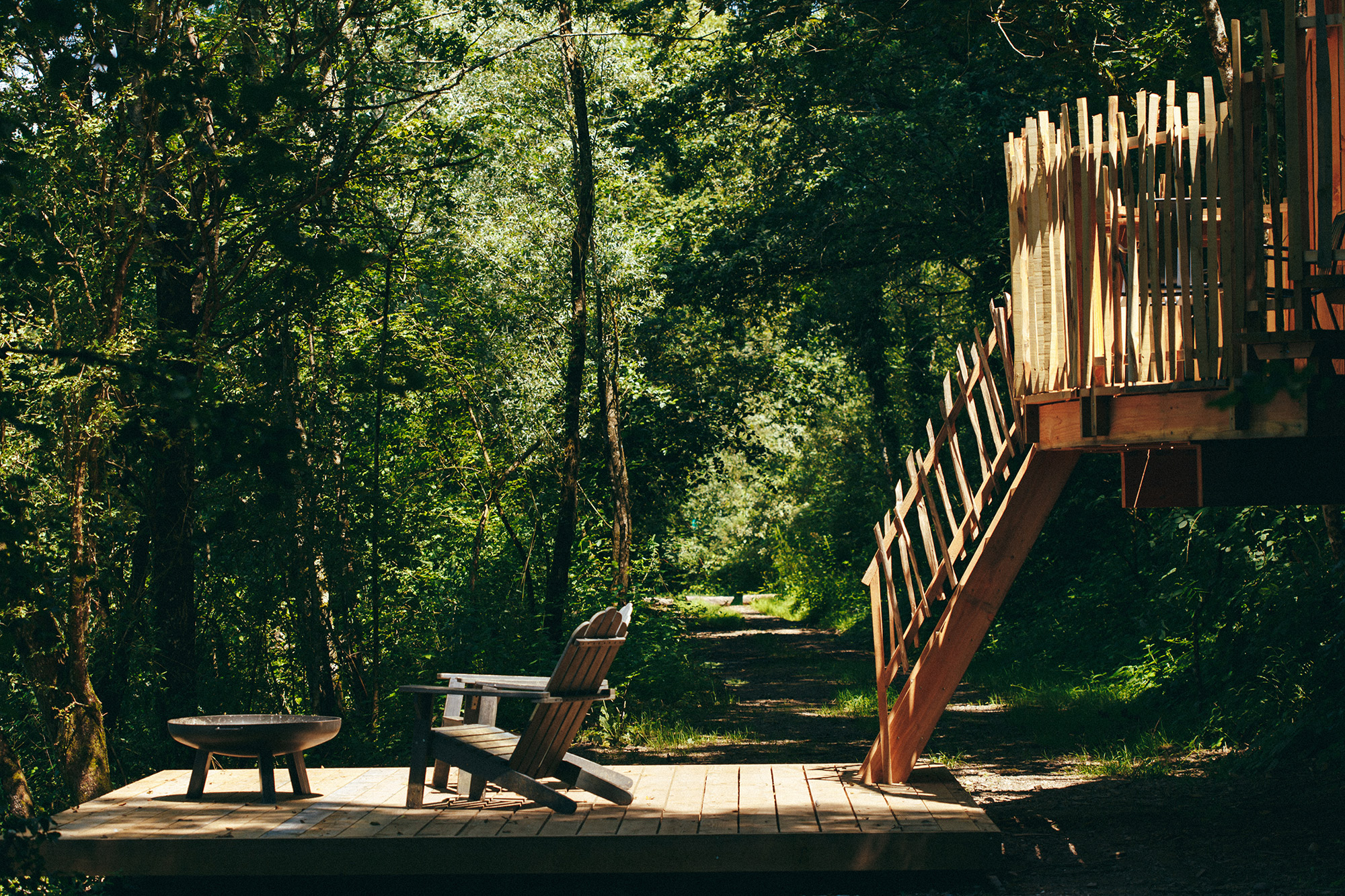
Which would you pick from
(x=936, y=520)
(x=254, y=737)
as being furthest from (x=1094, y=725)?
(x=254, y=737)

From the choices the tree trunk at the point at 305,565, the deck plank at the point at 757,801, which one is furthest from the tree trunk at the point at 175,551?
the deck plank at the point at 757,801

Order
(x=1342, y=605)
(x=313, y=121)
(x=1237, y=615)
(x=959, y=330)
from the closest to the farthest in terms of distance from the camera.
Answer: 1. (x=1342, y=605)
2. (x=1237, y=615)
3. (x=313, y=121)
4. (x=959, y=330)

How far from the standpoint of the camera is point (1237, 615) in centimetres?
814

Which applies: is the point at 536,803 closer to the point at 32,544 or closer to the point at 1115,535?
the point at 32,544

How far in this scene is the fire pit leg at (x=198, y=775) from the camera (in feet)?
19.6

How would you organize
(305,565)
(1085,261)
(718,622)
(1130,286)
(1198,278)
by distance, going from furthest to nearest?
(718,622) → (305,565) → (1085,261) → (1130,286) → (1198,278)

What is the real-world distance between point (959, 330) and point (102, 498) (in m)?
16.2

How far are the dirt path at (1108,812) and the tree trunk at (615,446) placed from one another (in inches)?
73.6

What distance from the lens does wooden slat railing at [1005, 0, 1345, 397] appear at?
4117 millimetres

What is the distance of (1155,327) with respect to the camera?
4805mm

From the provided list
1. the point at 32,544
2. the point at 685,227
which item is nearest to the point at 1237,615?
the point at 32,544

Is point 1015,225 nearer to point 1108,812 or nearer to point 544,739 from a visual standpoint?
point 544,739

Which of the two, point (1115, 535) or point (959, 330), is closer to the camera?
point (1115, 535)

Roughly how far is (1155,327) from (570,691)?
10.7 feet
